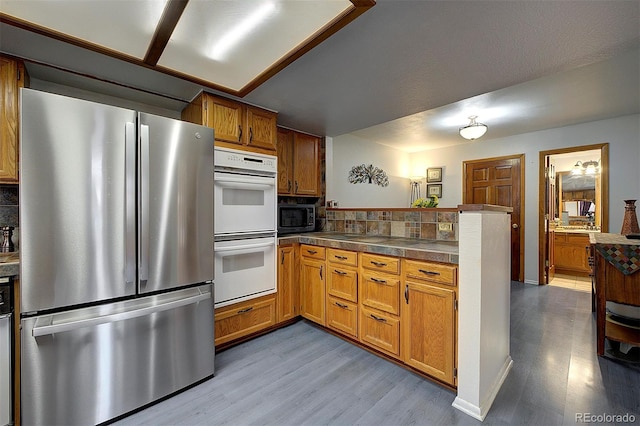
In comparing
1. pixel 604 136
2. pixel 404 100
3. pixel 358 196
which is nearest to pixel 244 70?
pixel 404 100

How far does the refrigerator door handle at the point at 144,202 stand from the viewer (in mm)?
1540

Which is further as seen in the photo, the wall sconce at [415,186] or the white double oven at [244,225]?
the wall sconce at [415,186]

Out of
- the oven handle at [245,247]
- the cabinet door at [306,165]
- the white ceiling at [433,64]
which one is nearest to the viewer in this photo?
the white ceiling at [433,64]

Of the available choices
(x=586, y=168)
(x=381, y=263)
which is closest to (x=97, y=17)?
(x=381, y=263)

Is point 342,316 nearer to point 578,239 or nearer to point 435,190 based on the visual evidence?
point 435,190

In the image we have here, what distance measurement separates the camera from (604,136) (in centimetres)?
366

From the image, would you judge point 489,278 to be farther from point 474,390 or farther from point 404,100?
point 404,100

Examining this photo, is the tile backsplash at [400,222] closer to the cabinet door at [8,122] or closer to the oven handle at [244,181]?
the oven handle at [244,181]

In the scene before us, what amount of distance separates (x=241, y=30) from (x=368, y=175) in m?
3.62

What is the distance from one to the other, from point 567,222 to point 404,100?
5414 mm

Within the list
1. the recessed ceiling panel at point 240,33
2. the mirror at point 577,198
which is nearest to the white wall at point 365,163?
the recessed ceiling panel at point 240,33

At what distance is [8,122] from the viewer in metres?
1.65

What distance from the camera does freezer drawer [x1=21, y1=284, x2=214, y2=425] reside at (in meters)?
1.29

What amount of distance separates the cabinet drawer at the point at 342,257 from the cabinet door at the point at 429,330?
50 cm
